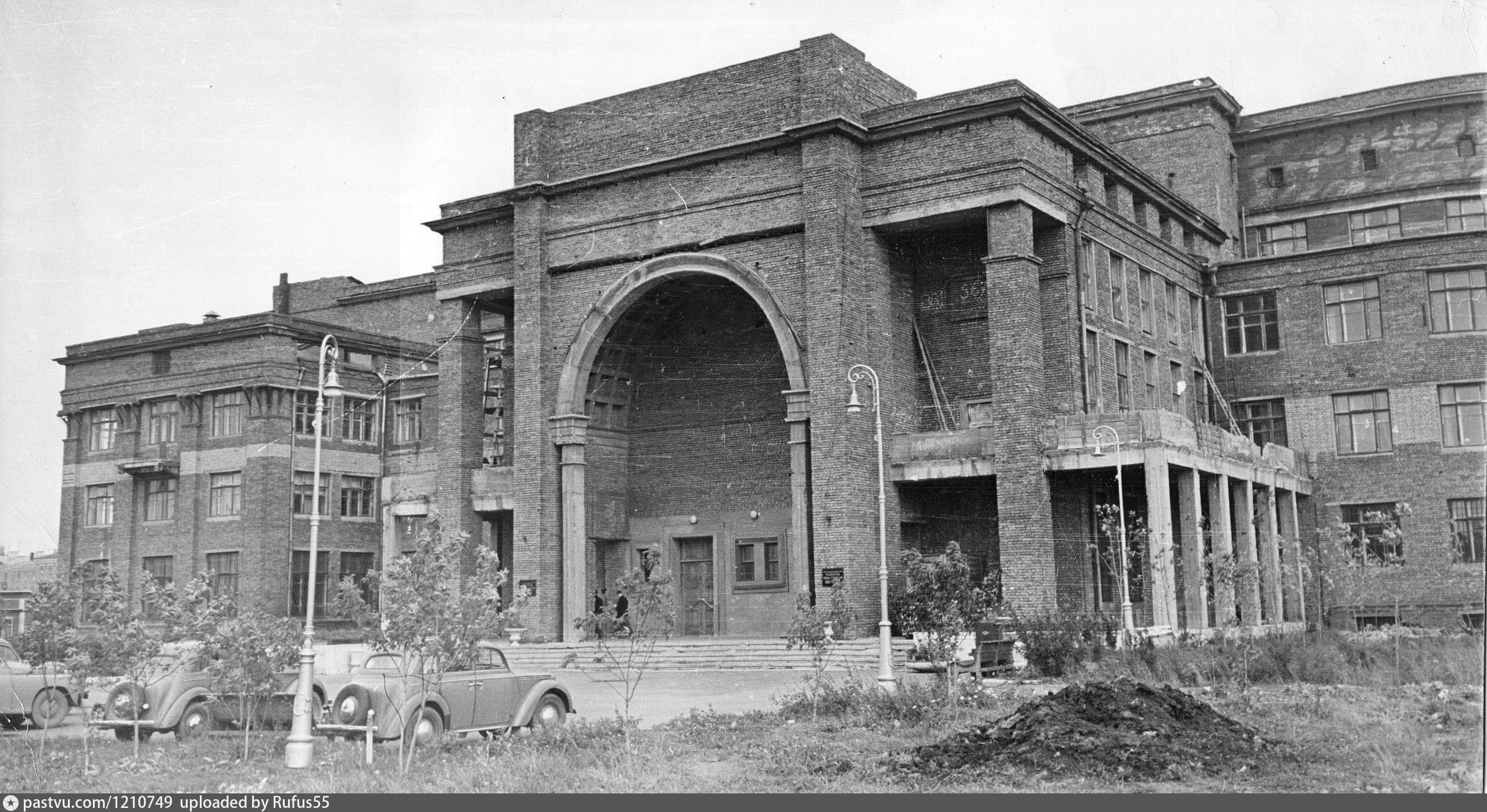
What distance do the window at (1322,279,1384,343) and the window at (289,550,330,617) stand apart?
3450cm

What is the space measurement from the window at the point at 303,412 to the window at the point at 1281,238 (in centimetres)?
3491

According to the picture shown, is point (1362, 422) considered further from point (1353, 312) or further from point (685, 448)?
point (685, 448)

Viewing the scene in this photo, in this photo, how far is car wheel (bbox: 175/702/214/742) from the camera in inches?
750

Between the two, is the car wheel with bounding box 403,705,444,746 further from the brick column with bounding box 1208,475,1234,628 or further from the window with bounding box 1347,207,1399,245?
the window with bounding box 1347,207,1399,245

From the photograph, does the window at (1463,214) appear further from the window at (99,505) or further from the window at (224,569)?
the window at (99,505)

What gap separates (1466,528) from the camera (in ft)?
118

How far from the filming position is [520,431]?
1435 inches

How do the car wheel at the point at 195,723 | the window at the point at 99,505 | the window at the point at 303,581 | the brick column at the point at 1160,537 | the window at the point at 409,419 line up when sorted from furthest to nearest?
the window at the point at 99,505 < the window at the point at 409,419 < the window at the point at 303,581 < the brick column at the point at 1160,537 < the car wheel at the point at 195,723

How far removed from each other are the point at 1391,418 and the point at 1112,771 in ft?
91.6

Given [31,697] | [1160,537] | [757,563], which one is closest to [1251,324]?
[1160,537]

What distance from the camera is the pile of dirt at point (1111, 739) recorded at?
1382cm

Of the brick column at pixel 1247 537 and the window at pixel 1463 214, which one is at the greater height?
the window at pixel 1463 214

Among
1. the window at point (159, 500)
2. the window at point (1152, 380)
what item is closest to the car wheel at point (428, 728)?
the window at point (1152, 380)

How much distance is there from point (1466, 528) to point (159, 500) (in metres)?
44.0
